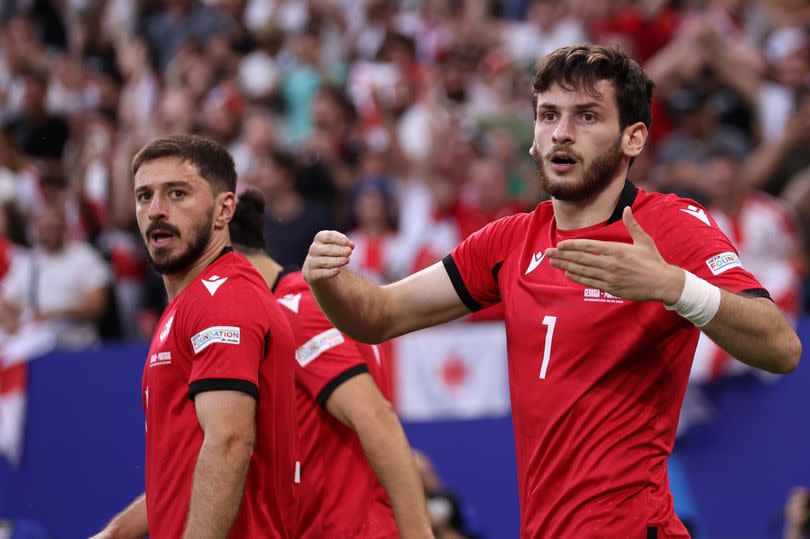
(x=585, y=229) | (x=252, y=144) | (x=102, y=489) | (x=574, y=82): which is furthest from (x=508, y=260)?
(x=252, y=144)

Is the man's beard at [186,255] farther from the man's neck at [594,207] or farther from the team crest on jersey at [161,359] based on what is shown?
the man's neck at [594,207]

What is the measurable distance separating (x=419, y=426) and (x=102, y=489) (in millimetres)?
2497

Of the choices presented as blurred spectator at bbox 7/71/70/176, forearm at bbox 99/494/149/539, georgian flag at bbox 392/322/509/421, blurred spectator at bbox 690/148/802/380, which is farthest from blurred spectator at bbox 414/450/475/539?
blurred spectator at bbox 7/71/70/176

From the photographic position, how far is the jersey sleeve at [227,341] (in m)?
4.00

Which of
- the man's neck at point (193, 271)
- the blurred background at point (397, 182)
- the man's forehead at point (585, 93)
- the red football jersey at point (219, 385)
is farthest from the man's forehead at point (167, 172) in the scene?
the blurred background at point (397, 182)

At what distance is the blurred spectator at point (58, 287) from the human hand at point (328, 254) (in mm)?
7220

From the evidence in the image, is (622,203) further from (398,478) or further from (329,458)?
(329,458)

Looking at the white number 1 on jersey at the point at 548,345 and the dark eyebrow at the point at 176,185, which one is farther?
the dark eyebrow at the point at 176,185

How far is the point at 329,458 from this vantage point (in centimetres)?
495

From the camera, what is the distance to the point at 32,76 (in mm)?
14852

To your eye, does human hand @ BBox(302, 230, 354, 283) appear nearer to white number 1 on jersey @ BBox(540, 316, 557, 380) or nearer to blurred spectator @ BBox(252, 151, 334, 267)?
white number 1 on jersey @ BBox(540, 316, 557, 380)

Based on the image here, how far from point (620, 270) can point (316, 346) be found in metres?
1.76

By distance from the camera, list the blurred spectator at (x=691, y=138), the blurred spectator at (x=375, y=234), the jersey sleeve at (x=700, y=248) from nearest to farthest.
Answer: the jersey sleeve at (x=700, y=248) → the blurred spectator at (x=375, y=234) → the blurred spectator at (x=691, y=138)

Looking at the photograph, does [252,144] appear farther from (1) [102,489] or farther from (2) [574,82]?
(2) [574,82]
